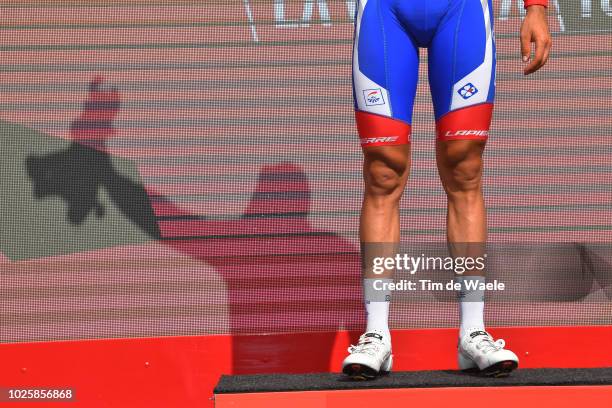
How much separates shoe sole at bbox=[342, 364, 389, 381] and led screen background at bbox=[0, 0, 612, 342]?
4.38 ft

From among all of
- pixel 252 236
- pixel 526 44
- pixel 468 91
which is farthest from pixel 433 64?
pixel 252 236

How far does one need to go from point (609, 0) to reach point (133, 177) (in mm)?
2354

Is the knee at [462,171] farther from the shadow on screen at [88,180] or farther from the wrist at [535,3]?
the shadow on screen at [88,180]

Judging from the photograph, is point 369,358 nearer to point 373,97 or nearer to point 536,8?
point 373,97

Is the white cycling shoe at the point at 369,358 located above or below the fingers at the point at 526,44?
below

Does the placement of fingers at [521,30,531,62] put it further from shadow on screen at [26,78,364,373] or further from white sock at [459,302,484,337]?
shadow on screen at [26,78,364,373]

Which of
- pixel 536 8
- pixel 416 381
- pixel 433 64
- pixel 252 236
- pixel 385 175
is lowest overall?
pixel 416 381

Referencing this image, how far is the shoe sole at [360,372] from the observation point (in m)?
2.73

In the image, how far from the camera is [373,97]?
2955mm

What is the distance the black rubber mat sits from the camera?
2.66 m

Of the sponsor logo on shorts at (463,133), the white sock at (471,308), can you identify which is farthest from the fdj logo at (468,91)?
the white sock at (471,308)

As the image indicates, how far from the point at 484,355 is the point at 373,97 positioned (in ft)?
2.79

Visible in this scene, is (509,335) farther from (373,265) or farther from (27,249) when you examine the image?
(27,249)

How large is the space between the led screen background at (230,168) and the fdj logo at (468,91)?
1.46 metres
